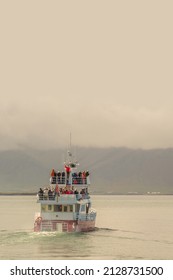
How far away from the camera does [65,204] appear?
276 feet

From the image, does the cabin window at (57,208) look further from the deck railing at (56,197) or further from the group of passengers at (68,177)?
the group of passengers at (68,177)

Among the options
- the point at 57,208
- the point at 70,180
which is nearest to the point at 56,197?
the point at 57,208

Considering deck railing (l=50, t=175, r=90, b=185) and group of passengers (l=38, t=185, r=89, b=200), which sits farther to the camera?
deck railing (l=50, t=175, r=90, b=185)

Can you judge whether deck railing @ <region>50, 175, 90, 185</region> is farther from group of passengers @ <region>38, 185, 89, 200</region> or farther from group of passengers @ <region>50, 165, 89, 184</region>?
group of passengers @ <region>38, 185, 89, 200</region>

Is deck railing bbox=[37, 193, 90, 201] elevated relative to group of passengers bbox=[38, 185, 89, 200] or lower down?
lower down

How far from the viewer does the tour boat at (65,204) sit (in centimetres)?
8369

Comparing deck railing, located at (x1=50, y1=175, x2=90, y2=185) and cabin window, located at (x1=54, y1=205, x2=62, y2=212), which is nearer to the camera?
cabin window, located at (x1=54, y1=205, x2=62, y2=212)

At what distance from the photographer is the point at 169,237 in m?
98.9

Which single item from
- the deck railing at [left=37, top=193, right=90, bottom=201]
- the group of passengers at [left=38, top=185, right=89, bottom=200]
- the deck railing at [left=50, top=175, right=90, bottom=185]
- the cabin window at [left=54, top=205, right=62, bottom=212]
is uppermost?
the deck railing at [left=50, top=175, right=90, bottom=185]

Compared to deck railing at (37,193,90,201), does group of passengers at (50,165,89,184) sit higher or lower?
higher

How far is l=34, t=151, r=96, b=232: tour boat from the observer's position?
83.7 metres

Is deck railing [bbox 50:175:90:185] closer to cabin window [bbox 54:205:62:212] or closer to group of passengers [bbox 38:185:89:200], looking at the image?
group of passengers [bbox 38:185:89:200]
